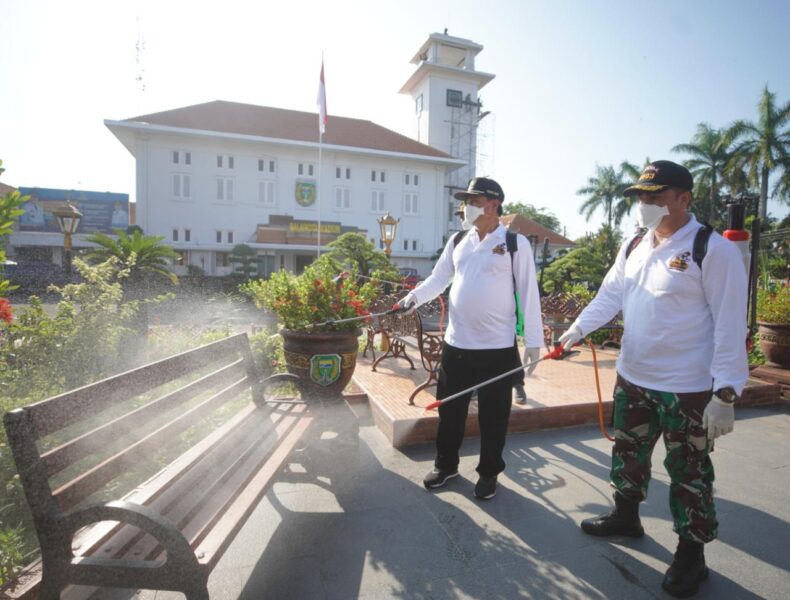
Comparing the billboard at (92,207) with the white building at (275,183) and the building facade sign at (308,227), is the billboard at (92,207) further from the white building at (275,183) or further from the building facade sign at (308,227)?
the building facade sign at (308,227)

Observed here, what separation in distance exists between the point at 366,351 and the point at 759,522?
5577 millimetres

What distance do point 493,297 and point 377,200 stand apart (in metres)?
36.8

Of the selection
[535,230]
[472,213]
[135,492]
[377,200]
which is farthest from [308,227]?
[135,492]

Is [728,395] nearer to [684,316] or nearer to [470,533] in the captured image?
[684,316]

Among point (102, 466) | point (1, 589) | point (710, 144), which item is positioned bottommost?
point (1, 589)

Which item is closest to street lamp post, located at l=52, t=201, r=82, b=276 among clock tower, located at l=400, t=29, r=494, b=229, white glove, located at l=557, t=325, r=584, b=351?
white glove, located at l=557, t=325, r=584, b=351

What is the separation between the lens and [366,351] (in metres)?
7.72

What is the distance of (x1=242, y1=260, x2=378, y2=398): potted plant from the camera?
3.90 meters

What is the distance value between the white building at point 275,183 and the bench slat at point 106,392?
2821 centimetres

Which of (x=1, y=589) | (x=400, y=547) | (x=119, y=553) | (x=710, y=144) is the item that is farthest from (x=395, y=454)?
(x=710, y=144)

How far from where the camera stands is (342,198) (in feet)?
124

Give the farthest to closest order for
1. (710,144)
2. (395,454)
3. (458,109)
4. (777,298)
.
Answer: (458,109)
(710,144)
(777,298)
(395,454)

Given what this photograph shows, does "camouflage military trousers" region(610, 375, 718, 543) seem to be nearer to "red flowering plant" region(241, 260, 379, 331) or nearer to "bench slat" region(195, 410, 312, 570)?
"bench slat" region(195, 410, 312, 570)

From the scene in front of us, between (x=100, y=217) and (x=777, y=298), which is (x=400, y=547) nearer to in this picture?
(x=777, y=298)
